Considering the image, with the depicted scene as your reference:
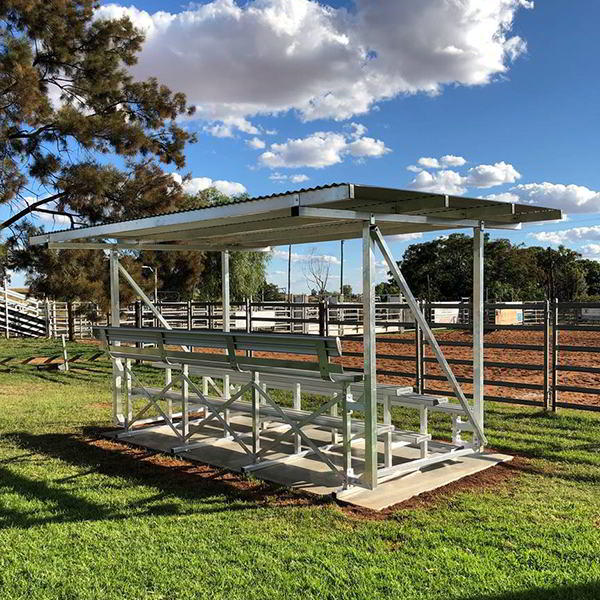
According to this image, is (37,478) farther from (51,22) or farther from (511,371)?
(51,22)

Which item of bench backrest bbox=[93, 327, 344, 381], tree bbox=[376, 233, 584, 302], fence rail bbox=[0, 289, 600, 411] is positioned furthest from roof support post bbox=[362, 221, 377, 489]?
tree bbox=[376, 233, 584, 302]

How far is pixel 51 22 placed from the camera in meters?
15.9

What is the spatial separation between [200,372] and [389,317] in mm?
29777

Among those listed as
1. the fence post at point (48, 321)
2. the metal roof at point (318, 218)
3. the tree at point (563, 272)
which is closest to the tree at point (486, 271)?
the tree at point (563, 272)

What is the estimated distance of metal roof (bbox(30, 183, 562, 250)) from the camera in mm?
4793

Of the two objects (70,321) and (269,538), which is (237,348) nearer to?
(269,538)

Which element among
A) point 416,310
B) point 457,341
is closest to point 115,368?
point 416,310

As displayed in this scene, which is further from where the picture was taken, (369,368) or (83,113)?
(83,113)

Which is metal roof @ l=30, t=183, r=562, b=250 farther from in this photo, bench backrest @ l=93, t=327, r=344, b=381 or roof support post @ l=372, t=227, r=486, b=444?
bench backrest @ l=93, t=327, r=344, b=381

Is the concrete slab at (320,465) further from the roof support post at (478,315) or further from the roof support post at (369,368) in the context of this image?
the roof support post at (478,315)

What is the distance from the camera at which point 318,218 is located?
5.29 metres

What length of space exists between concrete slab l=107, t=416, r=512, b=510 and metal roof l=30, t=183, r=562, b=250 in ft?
7.83

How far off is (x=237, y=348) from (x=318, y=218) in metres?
1.63

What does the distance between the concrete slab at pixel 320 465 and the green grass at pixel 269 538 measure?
292mm
